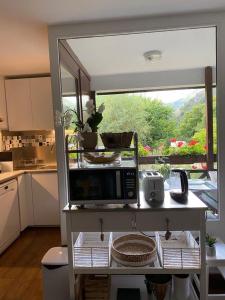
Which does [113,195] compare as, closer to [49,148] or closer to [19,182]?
[19,182]

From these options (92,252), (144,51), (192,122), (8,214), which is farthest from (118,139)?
(8,214)

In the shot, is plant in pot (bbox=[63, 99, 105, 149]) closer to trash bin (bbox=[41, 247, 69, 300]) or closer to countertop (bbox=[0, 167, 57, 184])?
trash bin (bbox=[41, 247, 69, 300])

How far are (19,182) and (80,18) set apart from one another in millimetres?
2160

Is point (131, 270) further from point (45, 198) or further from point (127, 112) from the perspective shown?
point (45, 198)

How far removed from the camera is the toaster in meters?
1.71

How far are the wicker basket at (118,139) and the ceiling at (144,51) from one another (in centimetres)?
105

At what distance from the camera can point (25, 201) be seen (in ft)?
11.2

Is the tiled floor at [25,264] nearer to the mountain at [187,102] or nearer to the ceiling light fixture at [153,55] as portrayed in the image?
the mountain at [187,102]

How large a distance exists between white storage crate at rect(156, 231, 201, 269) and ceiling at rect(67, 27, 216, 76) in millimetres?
1507

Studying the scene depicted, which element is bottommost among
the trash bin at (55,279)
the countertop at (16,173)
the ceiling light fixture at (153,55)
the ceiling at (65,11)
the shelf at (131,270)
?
the trash bin at (55,279)

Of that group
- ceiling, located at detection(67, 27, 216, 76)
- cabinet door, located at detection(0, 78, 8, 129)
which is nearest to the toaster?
ceiling, located at detection(67, 27, 216, 76)

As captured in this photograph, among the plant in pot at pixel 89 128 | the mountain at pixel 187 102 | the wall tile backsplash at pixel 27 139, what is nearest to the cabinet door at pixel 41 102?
the wall tile backsplash at pixel 27 139

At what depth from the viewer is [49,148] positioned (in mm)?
3877

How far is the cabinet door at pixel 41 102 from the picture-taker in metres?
3.53
